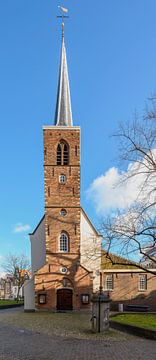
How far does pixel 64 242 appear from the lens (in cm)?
3117

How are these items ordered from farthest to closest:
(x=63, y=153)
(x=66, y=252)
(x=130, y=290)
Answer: (x=130, y=290), (x=63, y=153), (x=66, y=252)

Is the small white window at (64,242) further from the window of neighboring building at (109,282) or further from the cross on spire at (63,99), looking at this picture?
the cross on spire at (63,99)

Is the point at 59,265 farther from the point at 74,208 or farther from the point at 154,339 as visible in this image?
the point at 154,339

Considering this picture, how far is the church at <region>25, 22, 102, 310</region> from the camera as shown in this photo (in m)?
29.7

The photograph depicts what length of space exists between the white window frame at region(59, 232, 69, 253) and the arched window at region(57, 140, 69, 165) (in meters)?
6.29

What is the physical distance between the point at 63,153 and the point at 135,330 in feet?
66.0

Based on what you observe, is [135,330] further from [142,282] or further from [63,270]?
[142,282]

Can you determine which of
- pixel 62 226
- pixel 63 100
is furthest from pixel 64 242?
pixel 63 100

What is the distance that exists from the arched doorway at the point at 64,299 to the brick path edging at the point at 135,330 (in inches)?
483

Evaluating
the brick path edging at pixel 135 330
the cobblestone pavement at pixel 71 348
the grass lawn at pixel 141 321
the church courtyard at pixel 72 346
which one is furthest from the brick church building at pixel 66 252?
the cobblestone pavement at pixel 71 348

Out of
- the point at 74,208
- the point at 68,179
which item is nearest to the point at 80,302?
the point at 74,208

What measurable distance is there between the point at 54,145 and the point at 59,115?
155 inches

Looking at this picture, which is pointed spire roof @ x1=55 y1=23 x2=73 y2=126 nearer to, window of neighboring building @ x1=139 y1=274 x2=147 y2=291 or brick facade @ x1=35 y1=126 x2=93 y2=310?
brick facade @ x1=35 y1=126 x2=93 y2=310

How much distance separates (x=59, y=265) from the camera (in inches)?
1193
